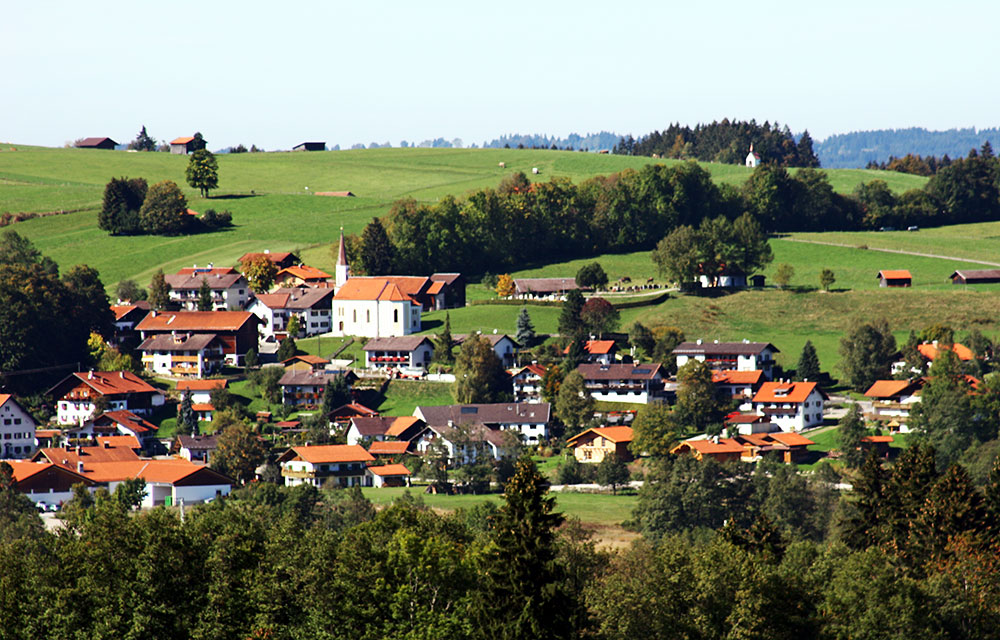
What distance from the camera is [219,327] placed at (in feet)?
416

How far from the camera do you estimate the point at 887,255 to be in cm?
15600

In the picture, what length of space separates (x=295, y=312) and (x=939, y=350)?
5643 cm

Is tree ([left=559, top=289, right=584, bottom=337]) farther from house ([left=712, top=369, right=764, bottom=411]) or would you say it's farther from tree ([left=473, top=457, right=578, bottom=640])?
tree ([left=473, top=457, right=578, bottom=640])

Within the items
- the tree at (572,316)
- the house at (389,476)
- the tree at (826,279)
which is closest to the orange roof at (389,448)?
the house at (389,476)

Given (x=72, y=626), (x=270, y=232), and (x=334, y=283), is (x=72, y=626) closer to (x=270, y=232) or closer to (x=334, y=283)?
(x=334, y=283)

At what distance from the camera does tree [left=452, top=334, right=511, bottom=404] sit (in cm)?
11250

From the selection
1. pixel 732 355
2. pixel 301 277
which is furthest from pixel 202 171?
pixel 732 355

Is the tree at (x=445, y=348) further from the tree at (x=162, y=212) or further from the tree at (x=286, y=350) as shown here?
the tree at (x=162, y=212)

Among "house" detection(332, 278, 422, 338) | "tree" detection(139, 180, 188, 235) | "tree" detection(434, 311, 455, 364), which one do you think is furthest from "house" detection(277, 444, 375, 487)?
"tree" detection(139, 180, 188, 235)

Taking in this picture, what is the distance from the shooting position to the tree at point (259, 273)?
468ft

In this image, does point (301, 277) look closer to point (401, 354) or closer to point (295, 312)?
point (295, 312)

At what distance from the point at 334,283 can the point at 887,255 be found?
191 feet

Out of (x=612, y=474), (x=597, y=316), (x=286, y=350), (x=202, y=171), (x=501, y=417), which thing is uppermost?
(x=202, y=171)

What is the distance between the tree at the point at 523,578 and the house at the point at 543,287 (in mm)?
93660
